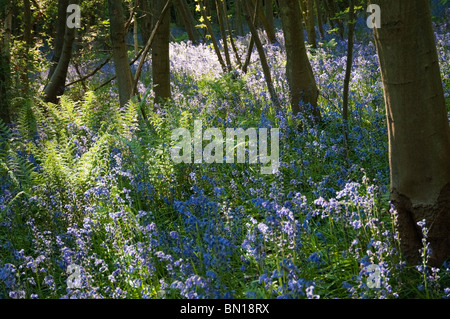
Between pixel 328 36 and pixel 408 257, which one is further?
pixel 328 36

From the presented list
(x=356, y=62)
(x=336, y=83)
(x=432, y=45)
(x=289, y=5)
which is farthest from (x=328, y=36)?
(x=432, y=45)

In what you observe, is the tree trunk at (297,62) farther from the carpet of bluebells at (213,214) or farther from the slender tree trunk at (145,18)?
the slender tree trunk at (145,18)

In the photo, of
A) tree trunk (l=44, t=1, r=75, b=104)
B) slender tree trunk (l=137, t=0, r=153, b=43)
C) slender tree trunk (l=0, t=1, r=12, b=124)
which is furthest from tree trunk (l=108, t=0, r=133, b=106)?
slender tree trunk (l=0, t=1, r=12, b=124)

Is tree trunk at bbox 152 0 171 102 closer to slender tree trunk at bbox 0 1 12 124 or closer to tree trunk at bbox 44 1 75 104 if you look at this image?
tree trunk at bbox 44 1 75 104

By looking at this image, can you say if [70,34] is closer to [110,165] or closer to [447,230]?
[110,165]

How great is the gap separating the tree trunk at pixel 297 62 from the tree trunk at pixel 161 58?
236 cm

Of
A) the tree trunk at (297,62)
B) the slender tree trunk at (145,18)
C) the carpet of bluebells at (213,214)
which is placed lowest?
the carpet of bluebells at (213,214)

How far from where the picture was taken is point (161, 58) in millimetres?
7570

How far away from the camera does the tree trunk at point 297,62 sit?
18.5 feet

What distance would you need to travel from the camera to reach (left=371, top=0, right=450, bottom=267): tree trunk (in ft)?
9.15

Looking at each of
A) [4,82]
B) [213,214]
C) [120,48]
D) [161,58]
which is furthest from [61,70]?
[213,214]

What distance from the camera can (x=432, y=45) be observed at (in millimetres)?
2816

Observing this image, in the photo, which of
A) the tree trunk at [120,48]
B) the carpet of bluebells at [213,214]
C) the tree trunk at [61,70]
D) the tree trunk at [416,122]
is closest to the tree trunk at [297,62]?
the carpet of bluebells at [213,214]
